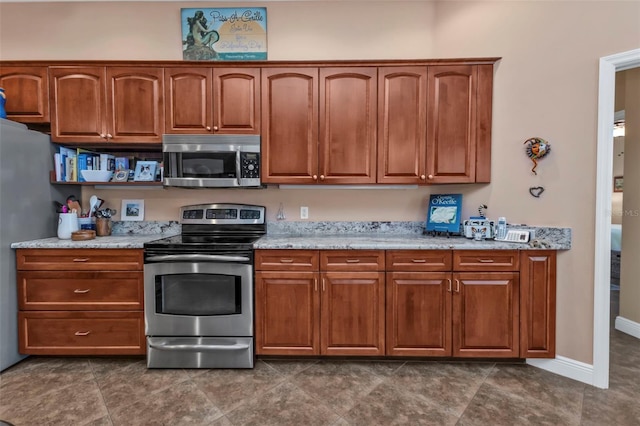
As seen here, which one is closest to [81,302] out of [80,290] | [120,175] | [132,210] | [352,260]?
[80,290]

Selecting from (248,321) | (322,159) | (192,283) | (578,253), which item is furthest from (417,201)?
(192,283)

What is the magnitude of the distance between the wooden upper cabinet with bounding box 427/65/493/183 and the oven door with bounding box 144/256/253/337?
1877mm

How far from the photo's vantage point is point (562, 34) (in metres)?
2.15

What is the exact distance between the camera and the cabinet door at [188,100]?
247 cm

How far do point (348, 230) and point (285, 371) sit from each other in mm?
1334

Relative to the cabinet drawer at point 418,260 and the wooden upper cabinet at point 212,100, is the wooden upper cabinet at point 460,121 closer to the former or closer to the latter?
the cabinet drawer at point 418,260

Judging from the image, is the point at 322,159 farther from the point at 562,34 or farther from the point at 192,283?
the point at 562,34

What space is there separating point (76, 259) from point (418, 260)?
2648mm

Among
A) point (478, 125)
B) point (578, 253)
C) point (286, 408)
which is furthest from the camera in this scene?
point (478, 125)

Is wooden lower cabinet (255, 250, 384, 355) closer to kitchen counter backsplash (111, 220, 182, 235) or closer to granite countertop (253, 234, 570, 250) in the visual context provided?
granite countertop (253, 234, 570, 250)

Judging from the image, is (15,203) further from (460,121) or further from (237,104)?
(460,121)

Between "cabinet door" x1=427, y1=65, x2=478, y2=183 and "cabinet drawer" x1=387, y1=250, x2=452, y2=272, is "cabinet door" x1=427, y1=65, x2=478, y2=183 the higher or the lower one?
the higher one

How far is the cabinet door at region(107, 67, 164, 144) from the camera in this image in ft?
8.10

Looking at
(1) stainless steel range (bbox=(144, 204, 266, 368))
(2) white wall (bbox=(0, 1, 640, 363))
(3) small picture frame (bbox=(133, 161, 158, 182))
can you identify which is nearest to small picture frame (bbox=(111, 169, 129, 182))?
(3) small picture frame (bbox=(133, 161, 158, 182))
